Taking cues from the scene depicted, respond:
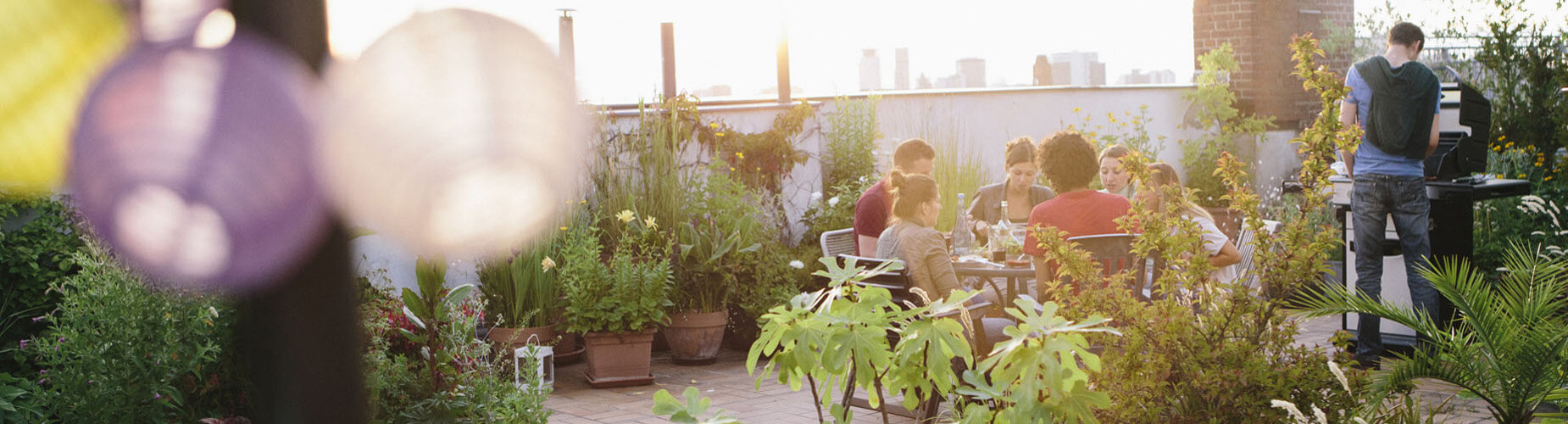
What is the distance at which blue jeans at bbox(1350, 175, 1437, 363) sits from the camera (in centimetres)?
573

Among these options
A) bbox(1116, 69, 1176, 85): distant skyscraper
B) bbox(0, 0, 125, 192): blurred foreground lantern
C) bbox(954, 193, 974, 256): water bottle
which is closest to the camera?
bbox(0, 0, 125, 192): blurred foreground lantern

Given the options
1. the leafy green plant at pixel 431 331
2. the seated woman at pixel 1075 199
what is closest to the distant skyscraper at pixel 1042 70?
the seated woman at pixel 1075 199

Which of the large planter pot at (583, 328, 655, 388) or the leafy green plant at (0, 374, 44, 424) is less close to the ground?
the leafy green plant at (0, 374, 44, 424)

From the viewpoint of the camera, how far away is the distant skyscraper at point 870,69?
11113mm

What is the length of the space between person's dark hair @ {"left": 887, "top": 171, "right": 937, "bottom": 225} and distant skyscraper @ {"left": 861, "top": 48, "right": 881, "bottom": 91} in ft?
18.9

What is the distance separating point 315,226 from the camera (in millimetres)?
546

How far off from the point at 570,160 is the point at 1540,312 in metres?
4.78

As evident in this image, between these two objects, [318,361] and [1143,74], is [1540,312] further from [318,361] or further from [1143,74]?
[1143,74]

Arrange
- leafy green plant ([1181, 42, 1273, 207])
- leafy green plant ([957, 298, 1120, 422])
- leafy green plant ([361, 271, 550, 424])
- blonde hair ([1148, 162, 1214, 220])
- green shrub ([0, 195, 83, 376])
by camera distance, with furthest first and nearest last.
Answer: leafy green plant ([1181, 42, 1273, 207])
green shrub ([0, 195, 83, 376])
leafy green plant ([361, 271, 550, 424])
blonde hair ([1148, 162, 1214, 220])
leafy green plant ([957, 298, 1120, 422])

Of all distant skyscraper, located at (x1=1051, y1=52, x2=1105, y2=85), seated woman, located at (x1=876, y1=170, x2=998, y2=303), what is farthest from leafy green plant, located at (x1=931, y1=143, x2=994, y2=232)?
distant skyscraper, located at (x1=1051, y1=52, x2=1105, y2=85)

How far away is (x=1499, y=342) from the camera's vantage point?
137 inches

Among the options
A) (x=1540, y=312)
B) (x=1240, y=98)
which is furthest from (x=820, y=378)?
(x=1240, y=98)

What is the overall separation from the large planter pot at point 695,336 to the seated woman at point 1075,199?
2.05m

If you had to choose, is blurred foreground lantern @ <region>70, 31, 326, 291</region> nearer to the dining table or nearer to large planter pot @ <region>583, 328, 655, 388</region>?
the dining table
